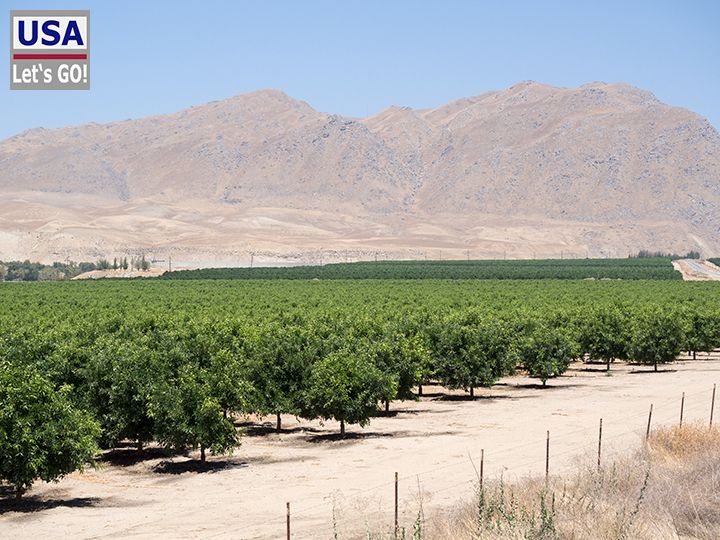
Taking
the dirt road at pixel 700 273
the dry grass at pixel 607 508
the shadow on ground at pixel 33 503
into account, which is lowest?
the shadow on ground at pixel 33 503

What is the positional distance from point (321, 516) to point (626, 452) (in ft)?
32.1

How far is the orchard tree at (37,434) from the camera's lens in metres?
25.3

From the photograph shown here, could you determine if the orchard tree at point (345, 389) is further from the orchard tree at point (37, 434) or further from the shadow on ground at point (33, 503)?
the orchard tree at point (37, 434)

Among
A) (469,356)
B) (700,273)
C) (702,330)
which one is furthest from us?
(700,273)

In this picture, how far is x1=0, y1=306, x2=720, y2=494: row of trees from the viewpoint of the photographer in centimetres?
2606

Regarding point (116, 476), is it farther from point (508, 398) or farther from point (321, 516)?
point (508, 398)

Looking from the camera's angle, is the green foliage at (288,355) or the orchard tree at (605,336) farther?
the orchard tree at (605,336)

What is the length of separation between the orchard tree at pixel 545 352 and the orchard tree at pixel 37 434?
28.6 metres

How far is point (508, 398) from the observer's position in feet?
160

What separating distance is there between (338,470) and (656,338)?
31805mm

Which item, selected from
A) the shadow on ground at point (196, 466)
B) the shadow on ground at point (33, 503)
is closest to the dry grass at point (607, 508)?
the shadow on ground at point (33, 503)

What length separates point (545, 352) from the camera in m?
52.2

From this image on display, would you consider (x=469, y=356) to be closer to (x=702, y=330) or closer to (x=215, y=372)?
(x=215, y=372)

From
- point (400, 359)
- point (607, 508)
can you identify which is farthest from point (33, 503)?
point (400, 359)
